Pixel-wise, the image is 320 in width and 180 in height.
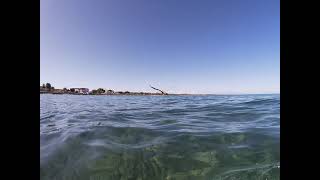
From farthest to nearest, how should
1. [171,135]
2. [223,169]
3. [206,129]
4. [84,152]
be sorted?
1. [206,129]
2. [171,135]
3. [84,152]
4. [223,169]

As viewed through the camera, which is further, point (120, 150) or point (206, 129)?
point (206, 129)
